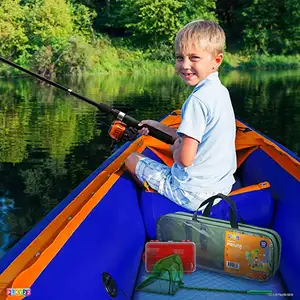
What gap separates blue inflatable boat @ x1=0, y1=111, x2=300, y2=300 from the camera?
136 cm

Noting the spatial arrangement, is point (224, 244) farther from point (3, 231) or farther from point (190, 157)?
point (3, 231)

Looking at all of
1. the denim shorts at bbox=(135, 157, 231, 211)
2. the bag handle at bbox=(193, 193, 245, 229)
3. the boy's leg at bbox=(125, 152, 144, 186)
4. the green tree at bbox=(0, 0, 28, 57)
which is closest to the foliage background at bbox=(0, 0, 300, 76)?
the green tree at bbox=(0, 0, 28, 57)

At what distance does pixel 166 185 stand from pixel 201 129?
0.41 meters

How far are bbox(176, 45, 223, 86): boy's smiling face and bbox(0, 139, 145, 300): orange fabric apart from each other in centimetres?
65

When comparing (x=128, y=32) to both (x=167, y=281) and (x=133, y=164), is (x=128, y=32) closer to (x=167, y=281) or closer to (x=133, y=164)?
(x=133, y=164)

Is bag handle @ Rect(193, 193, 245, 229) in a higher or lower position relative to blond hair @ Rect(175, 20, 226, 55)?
lower

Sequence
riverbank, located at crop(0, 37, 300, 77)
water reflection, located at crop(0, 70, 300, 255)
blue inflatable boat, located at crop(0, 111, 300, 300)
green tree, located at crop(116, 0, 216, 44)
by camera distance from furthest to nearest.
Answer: green tree, located at crop(116, 0, 216, 44), riverbank, located at crop(0, 37, 300, 77), water reflection, located at crop(0, 70, 300, 255), blue inflatable boat, located at crop(0, 111, 300, 300)

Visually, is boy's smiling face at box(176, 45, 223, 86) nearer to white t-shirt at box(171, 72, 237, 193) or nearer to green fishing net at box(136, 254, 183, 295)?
white t-shirt at box(171, 72, 237, 193)

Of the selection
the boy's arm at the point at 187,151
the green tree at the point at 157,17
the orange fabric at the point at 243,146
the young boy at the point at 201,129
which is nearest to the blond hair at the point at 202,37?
the young boy at the point at 201,129

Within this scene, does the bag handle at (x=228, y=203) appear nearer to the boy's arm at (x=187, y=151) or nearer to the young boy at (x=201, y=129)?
the young boy at (x=201, y=129)

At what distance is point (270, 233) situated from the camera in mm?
1994

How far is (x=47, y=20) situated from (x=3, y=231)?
23848 mm

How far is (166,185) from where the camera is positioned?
2225 mm

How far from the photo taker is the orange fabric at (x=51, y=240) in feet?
4.12
